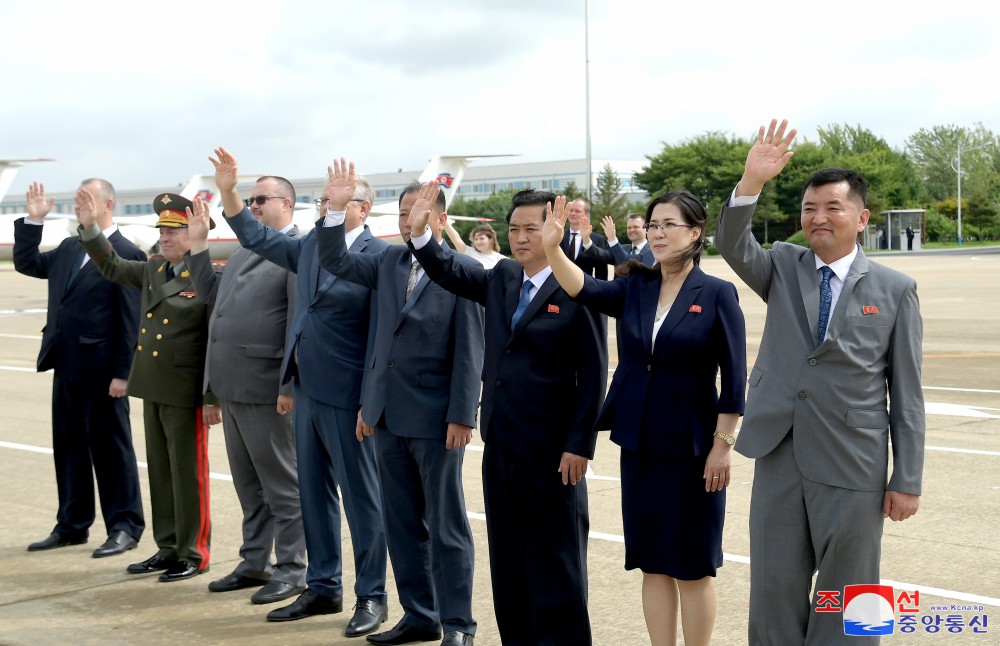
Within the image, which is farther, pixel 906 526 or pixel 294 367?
pixel 906 526

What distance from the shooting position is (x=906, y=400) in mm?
3928

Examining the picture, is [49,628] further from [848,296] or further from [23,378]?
[23,378]

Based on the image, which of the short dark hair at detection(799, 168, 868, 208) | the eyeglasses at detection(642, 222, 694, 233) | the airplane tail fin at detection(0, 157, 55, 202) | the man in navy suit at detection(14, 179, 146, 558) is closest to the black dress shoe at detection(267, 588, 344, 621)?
the man in navy suit at detection(14, 179, 146, 558)

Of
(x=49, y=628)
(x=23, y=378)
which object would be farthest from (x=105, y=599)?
(x=23, y=378)

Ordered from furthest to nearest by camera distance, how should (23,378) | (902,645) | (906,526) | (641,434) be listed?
(23,378) < (906,526) < (902,645) < (641,434)

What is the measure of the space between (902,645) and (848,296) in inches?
77.3

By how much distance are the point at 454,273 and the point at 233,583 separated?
242 cm

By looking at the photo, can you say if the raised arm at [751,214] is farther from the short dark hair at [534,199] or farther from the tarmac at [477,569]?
→ the tarmac at [477,569]

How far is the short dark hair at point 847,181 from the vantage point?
13.2 feet

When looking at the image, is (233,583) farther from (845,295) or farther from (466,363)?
(845,295)

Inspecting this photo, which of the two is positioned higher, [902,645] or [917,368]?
[917,368]

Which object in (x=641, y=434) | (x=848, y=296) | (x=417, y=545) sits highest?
(x=848, y=296)

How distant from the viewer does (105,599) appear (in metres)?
6.04

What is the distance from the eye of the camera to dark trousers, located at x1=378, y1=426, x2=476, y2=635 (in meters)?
5.20
